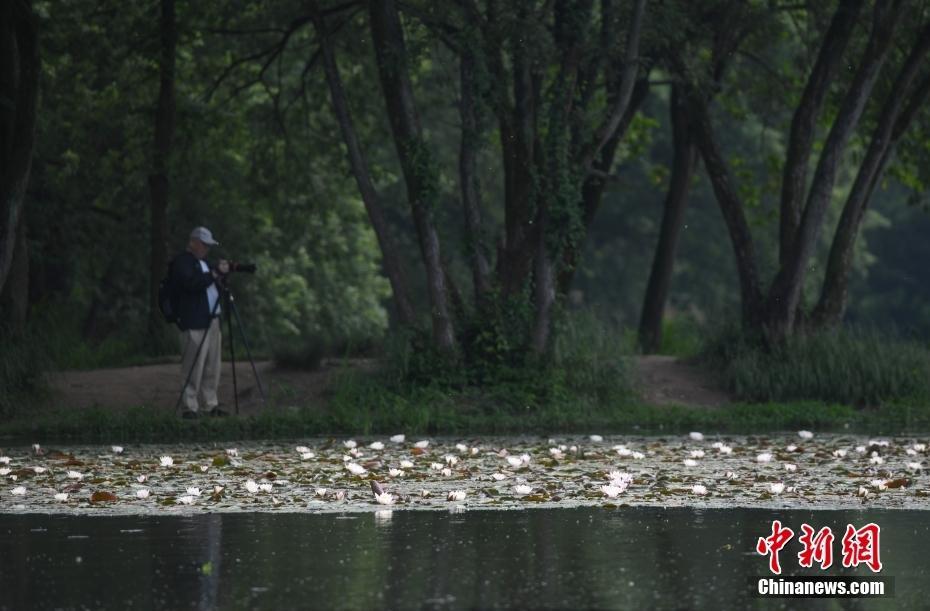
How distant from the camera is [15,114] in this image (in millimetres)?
19219

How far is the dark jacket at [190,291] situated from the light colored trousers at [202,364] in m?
0.10

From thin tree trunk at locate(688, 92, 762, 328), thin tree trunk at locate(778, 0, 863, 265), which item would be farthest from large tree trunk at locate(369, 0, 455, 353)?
thin tree trunk at locate(778, 0, 863, 265)

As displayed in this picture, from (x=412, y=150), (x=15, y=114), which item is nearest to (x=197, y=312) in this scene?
(x=15, y=114)

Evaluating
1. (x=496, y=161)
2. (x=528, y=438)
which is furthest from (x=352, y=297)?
(x=528, y=438)

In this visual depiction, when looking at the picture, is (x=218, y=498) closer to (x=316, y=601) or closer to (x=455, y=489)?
(x=455, y=489)

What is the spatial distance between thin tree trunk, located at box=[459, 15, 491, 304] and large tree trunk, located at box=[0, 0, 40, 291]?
501 cm

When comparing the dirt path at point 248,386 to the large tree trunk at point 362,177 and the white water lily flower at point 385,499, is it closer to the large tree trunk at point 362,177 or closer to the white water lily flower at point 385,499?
the large tree trunk at point 362,177

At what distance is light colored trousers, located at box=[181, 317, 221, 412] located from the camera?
1827 cm

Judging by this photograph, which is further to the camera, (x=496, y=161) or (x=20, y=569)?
(x=496, y=161)

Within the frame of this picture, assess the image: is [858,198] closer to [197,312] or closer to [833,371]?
[833,371]

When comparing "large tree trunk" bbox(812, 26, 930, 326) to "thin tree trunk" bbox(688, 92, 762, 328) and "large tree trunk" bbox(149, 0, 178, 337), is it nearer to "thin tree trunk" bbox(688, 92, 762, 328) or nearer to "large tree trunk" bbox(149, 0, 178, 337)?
"thin tree trunk" bbox(688, 92, 762, 328)

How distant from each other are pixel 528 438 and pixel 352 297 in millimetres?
25262

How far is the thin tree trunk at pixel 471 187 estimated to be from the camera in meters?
20.4

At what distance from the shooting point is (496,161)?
40031 mm
